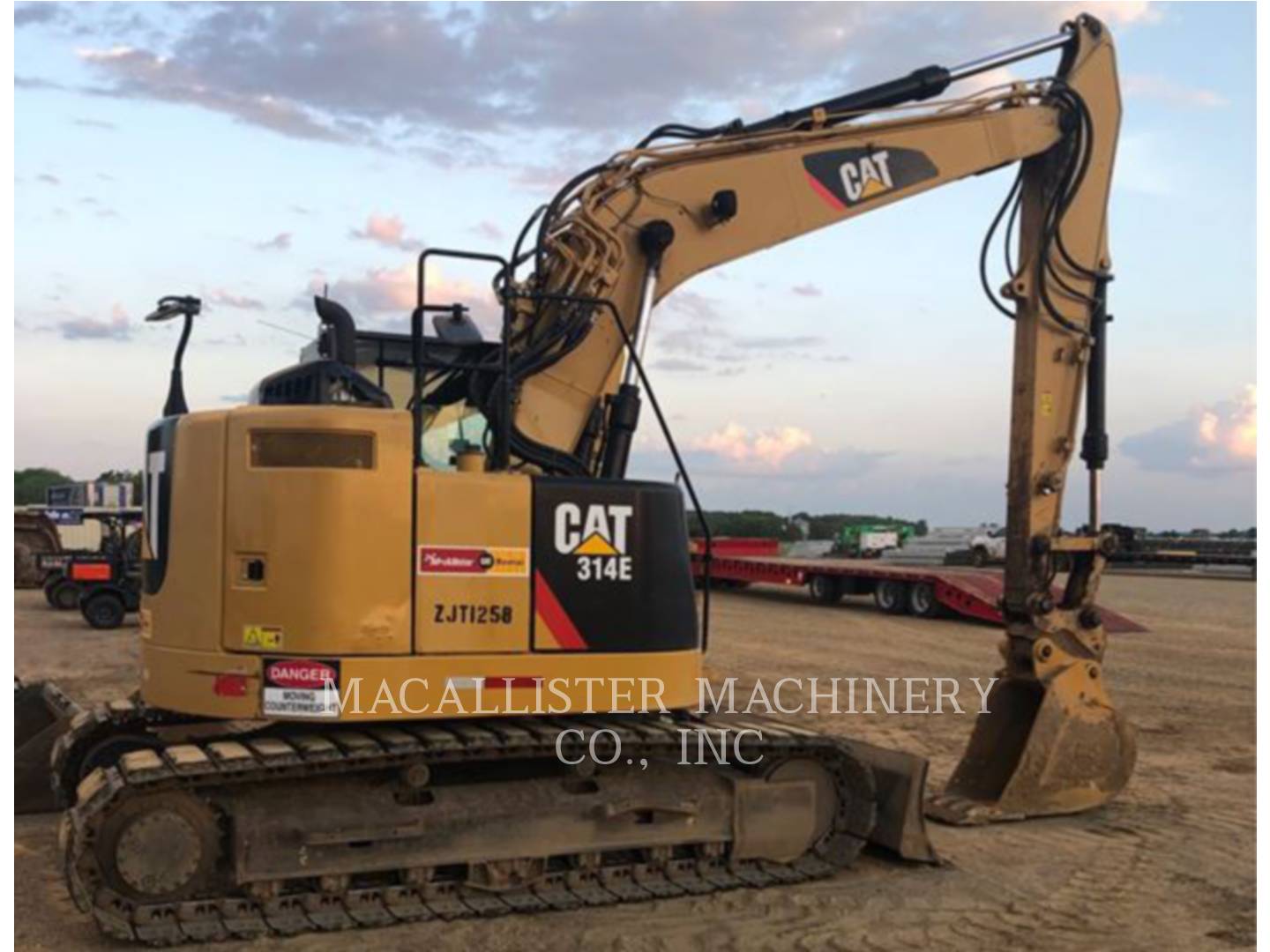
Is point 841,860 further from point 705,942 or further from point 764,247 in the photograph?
point 764,247

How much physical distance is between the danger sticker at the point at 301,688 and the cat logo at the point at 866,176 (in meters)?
4.85

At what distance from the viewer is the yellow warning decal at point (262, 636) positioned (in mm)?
6434

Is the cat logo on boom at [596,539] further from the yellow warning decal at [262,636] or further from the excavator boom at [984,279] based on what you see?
the yellow warning decal at [262,636]

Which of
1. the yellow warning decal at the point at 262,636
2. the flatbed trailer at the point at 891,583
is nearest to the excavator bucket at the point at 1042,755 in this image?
the yellow warning decal at the point at 262,636

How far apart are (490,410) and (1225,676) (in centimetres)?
1262

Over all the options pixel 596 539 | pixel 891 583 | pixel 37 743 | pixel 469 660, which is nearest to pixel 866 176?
pixel 596 539

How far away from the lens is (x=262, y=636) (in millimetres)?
6453

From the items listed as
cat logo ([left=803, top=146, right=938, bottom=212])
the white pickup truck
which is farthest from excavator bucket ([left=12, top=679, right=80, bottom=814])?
the white pickup truck

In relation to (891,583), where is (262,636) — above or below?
above

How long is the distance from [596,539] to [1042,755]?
11.8 ft

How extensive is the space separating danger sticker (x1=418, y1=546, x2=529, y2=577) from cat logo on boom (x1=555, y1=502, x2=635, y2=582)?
243 mm

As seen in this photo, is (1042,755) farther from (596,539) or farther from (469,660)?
(469,660)

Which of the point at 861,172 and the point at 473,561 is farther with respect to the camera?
the point at 861,172

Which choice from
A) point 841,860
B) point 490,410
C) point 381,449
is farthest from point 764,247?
point 841,860
